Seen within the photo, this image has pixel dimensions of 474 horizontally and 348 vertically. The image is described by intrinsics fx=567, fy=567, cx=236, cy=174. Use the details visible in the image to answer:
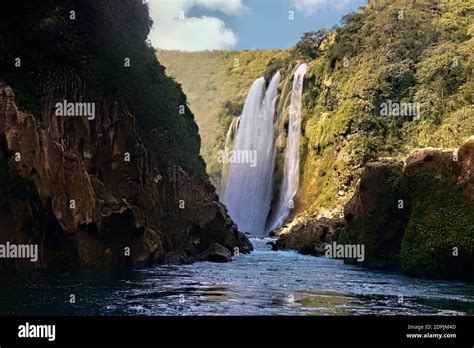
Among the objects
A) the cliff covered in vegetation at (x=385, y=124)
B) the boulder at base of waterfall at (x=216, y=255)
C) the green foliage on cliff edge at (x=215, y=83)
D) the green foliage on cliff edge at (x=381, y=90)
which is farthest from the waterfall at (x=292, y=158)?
the boulder at base of waterfall at (x=216, y=255)

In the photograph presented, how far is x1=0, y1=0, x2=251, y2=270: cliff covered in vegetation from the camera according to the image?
19172mm

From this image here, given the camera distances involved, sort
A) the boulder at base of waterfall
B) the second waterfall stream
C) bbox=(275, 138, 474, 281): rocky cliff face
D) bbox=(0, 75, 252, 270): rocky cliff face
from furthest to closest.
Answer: the second waterfall stream → the boulder at base of waterfall → bbox=(275, 138, 474, 281): rocky cliff face → bbox=(0, 75, 252, 270): rocky cliff face

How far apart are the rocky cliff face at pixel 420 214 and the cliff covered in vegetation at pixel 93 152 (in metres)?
7.20

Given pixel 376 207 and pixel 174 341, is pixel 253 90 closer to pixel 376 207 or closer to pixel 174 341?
pixel 376 207

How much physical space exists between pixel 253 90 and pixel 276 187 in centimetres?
1751

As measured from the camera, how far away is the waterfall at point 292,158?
57.3m

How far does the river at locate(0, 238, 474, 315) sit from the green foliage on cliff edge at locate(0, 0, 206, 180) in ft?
30.5

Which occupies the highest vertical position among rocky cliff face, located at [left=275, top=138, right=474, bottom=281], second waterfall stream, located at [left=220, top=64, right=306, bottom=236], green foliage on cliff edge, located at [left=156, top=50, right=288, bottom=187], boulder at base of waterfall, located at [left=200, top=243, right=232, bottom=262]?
green foliage on cliff edge, located at [left=156, top=50, right=288, bottom=187]

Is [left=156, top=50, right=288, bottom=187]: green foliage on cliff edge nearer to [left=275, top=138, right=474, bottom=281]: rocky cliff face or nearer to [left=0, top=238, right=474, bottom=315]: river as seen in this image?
[left=275, top=138, right=474, bottom=281]: rocky cliff face

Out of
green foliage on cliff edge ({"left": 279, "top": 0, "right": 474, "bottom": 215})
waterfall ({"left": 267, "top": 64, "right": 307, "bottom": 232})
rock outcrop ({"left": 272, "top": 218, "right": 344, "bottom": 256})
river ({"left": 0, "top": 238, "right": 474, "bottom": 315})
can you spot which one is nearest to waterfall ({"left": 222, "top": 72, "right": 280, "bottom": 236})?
waterfall ({"left": 267, "top": 64, "right": 307, "bottom": 232})

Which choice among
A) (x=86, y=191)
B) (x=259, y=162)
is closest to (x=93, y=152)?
(x=86, y=191)

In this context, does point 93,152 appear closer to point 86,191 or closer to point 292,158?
point 86,191

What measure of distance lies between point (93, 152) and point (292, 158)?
37.6 meters

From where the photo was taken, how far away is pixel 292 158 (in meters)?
60.5
